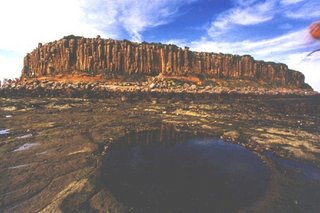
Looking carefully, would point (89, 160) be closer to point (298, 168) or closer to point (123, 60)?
point (298, 168)

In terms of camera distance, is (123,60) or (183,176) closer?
(183,176)

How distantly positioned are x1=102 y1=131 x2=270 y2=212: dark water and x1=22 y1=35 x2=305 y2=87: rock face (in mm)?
59648

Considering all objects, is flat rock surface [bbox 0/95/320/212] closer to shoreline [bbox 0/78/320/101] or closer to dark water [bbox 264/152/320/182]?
dark water [bbox 264/152/320/182]

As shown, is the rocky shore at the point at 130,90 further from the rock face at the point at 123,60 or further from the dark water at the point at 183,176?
the dark water at the point at 183,176

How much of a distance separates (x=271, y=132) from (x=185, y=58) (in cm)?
6506

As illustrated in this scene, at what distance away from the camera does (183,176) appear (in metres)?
6.18

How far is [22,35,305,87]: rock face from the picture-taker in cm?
6800

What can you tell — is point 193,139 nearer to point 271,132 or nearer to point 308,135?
point 271,132

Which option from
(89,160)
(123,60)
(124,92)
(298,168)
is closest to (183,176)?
(89,160)

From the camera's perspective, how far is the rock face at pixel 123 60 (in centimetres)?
6800

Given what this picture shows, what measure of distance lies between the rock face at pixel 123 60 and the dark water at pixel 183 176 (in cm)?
5965

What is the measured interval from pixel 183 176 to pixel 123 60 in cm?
6598

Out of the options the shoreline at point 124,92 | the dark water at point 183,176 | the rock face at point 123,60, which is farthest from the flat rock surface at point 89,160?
the rock face at point 123,60

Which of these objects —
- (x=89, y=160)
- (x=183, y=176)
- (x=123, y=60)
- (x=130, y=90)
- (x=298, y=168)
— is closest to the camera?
(x=183, y=176)
